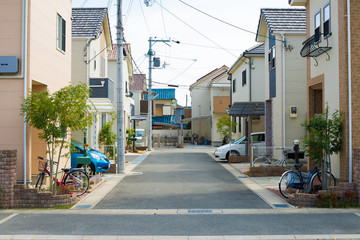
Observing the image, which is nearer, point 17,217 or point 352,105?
point 17,217

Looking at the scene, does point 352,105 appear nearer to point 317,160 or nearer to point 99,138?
point 317,160

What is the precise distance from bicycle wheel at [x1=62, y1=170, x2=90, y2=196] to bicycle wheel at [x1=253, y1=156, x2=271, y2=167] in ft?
23.6

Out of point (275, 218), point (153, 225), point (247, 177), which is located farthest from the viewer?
point (247, 177)

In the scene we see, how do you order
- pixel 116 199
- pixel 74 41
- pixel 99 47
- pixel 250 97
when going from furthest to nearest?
pixel 250 97
pixel 99 47
pixel 74 41
pixel 116 199

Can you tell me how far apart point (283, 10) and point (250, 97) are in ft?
23.7

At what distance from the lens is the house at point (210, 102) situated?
138 ft

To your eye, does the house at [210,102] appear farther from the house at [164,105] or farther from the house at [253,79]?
the house at [253,79]

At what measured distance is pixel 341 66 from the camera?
1016cm

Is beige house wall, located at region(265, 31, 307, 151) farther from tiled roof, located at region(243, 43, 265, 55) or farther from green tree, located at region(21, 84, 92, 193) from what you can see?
green tree, located at region(21, 84, 92, 193)

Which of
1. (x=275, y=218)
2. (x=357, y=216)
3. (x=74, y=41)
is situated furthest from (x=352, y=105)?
(x=74, y=41)

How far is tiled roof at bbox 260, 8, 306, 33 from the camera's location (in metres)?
18.8

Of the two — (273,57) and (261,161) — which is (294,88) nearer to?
(273,57)

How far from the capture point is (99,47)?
22750 mm

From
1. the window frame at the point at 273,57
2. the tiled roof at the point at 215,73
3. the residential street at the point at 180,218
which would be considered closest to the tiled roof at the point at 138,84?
the tiled roof at the point at 215,73
